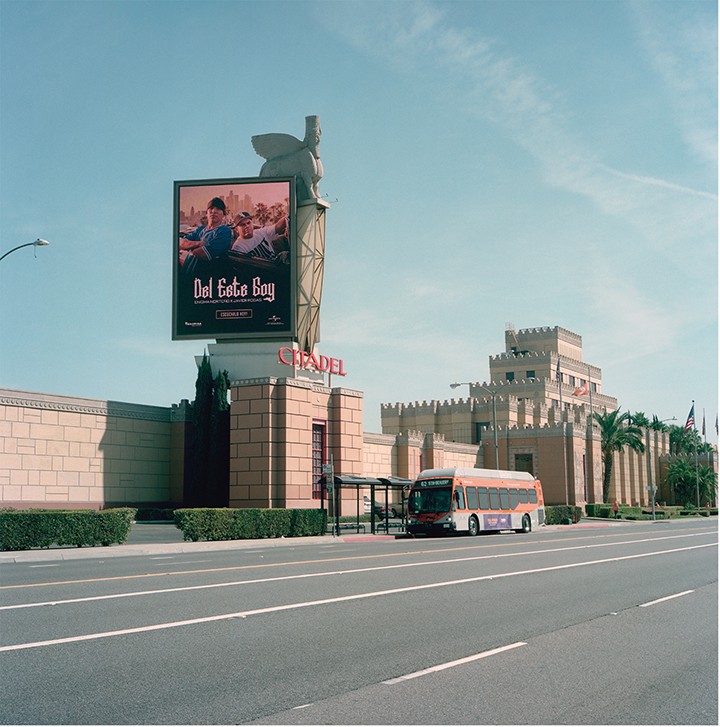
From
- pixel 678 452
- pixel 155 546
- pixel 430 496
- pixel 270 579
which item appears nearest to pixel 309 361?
pixel 430 496

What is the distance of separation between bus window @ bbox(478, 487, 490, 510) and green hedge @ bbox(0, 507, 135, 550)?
17.7 metres

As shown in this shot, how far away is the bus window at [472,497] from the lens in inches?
1609

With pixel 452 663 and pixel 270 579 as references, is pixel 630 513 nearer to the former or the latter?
pixel 270 579

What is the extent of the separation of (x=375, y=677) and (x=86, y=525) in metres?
22.6

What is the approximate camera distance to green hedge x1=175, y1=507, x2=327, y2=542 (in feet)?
109

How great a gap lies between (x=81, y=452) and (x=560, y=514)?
31438mm

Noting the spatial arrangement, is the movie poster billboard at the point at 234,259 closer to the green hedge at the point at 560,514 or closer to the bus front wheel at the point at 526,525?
the bus front wheel at the point at 526,525

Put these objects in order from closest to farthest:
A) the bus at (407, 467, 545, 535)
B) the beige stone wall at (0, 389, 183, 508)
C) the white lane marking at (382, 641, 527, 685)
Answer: the white lane marking at (382, 641, 527, 685) → the bus at (407, 467, 545, 535) → the beige stone wall at (0, 389, 183, 508)

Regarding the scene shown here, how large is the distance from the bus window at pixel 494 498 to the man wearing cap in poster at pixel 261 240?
64.3ft

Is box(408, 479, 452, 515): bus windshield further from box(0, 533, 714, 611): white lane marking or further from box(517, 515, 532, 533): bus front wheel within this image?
box(0, 533, 714, 611): white lane marking

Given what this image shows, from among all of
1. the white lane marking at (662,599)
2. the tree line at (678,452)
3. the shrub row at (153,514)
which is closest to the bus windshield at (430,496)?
the shrub row at (153,514)

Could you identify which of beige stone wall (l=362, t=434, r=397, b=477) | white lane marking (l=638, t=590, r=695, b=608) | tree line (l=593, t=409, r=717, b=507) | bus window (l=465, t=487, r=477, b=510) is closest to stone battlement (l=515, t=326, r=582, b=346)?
tree line (l=593, t=409, r=717, b=507)

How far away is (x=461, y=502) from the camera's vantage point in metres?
40.2

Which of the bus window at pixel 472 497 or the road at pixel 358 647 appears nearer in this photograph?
the road at pixel 358 647
